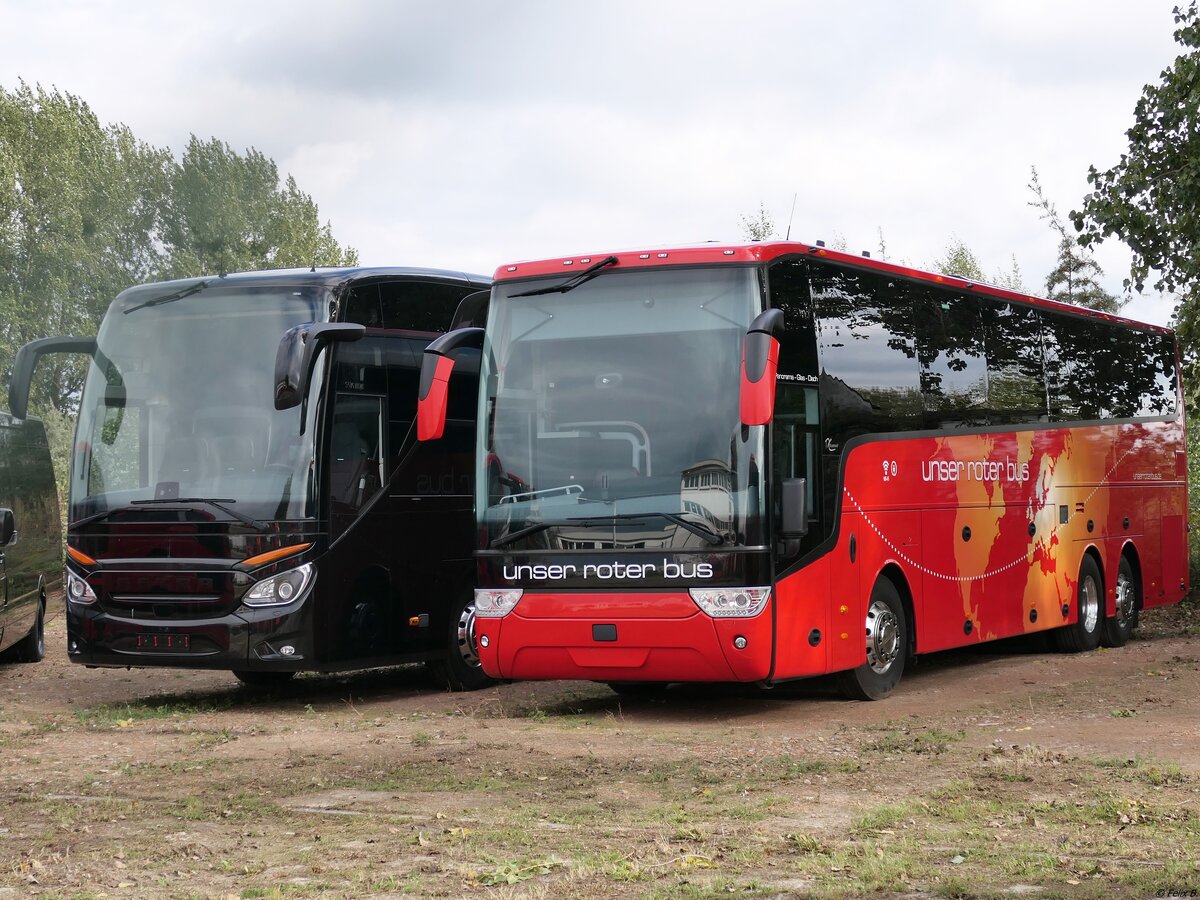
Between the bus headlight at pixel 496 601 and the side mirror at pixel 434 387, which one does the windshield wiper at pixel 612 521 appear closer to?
the bus headlight at pixel 496 601

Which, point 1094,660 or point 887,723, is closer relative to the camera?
point 887,723

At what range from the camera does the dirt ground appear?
700cm

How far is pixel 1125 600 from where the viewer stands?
19891mm

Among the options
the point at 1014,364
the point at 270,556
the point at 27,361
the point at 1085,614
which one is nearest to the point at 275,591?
the point at 270,556

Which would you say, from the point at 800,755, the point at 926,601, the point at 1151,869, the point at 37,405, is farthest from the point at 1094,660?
the point at 37,405

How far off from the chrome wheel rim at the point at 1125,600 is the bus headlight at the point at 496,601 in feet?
31.5

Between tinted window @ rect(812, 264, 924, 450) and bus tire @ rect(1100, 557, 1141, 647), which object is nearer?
tinted window @ rect(812, 264, 924, 450)

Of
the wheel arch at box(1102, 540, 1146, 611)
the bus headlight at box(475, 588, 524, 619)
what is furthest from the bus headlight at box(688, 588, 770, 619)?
the wheel arch at box(1102, 540, 1146, 611)

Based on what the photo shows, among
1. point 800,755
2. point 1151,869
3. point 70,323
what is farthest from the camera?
point 70,323

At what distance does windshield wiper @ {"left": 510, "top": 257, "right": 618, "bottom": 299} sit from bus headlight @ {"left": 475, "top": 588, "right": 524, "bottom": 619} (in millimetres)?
2299

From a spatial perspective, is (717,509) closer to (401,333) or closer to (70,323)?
(401,333)

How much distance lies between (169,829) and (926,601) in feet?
26.4

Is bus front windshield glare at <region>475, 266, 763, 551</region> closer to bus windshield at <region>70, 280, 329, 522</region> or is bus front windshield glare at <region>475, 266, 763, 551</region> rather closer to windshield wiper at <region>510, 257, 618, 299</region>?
windshield wiper at <region>510, 257, 618, 299</region>

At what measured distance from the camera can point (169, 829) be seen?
833 centimetres
